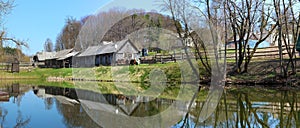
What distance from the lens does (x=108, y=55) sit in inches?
1357

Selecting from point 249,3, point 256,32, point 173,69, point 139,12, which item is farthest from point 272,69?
point 139,12

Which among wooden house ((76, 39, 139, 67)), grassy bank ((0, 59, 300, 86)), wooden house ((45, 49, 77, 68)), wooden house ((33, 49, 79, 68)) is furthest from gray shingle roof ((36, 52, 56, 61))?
wooden house ((76, 39, 139, 67))

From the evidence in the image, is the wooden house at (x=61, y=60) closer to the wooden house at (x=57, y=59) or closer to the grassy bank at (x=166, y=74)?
the wooden house at (x=57, y=59)

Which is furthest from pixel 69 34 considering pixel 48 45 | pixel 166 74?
pixel 166 74

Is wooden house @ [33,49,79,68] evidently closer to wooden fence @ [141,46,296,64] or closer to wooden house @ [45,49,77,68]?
wooden house @ [45,49,77,68]

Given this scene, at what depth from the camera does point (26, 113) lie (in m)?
8.74

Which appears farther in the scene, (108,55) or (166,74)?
(108,55)

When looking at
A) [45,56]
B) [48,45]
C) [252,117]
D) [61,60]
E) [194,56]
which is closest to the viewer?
[252,117]

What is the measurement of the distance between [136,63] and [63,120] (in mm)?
19276

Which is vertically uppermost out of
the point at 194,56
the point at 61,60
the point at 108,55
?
the point at 108,55

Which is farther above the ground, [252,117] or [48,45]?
[48,45]

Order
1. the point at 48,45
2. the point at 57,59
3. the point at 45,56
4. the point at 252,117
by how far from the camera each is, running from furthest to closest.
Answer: the point at 48,45, the point at 45,56, the point at 57,59, the point at 252,117

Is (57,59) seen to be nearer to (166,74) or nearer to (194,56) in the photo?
(166,74)

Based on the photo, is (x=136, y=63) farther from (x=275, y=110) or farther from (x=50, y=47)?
(x=50, y=47)
